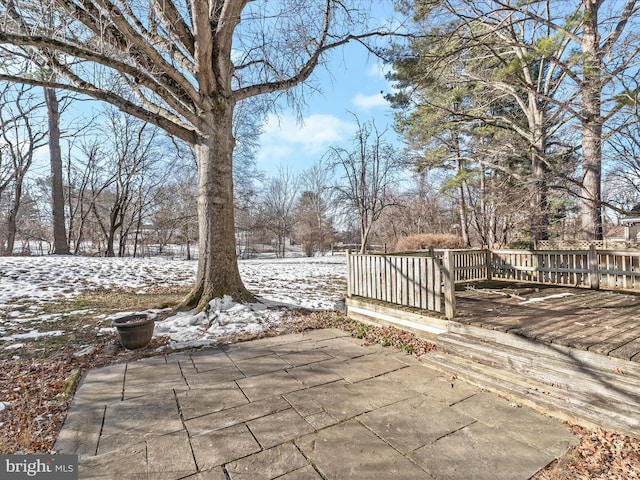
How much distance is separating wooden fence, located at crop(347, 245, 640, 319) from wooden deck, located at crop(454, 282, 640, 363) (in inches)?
14.9

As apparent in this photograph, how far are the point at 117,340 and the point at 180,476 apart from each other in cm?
320

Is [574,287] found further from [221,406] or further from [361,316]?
[221,406]

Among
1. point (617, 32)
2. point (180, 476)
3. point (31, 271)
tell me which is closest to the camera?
point (180, 476)

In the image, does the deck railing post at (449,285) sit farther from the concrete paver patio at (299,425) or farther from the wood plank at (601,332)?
the wood plank at (601,332)

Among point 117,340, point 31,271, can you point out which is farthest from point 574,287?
point 31,271

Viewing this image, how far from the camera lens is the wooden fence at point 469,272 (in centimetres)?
397

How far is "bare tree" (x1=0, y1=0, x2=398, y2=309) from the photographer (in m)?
4.61

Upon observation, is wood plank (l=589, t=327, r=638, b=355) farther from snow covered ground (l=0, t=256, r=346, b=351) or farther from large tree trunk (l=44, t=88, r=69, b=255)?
large tree trunk (l=44, t=88, r=69, b=255)

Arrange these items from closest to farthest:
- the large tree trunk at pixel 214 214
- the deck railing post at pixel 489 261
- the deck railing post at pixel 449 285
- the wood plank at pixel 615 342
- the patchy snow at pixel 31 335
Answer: the wood plank at pixel 615 342 → the deck railing post at pixel 449 285 → the patchy snow at pixel 31 335 → the large tree trunk at pixel 214 214 → the deck railing post at pixel 489 261

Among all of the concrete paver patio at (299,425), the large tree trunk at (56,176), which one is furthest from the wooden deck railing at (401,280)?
the large tree trunk at (56,176)

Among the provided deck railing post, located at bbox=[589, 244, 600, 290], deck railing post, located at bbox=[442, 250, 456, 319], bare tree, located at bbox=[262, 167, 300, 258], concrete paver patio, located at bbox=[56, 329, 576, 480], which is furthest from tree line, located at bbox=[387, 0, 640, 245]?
bare tree, located at bbox=[262, 167, 300, 258]

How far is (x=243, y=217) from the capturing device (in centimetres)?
2223

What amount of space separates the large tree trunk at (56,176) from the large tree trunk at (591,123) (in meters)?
16.9

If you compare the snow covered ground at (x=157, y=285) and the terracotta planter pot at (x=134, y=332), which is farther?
the snow covered ground at (x=157, y=285)
